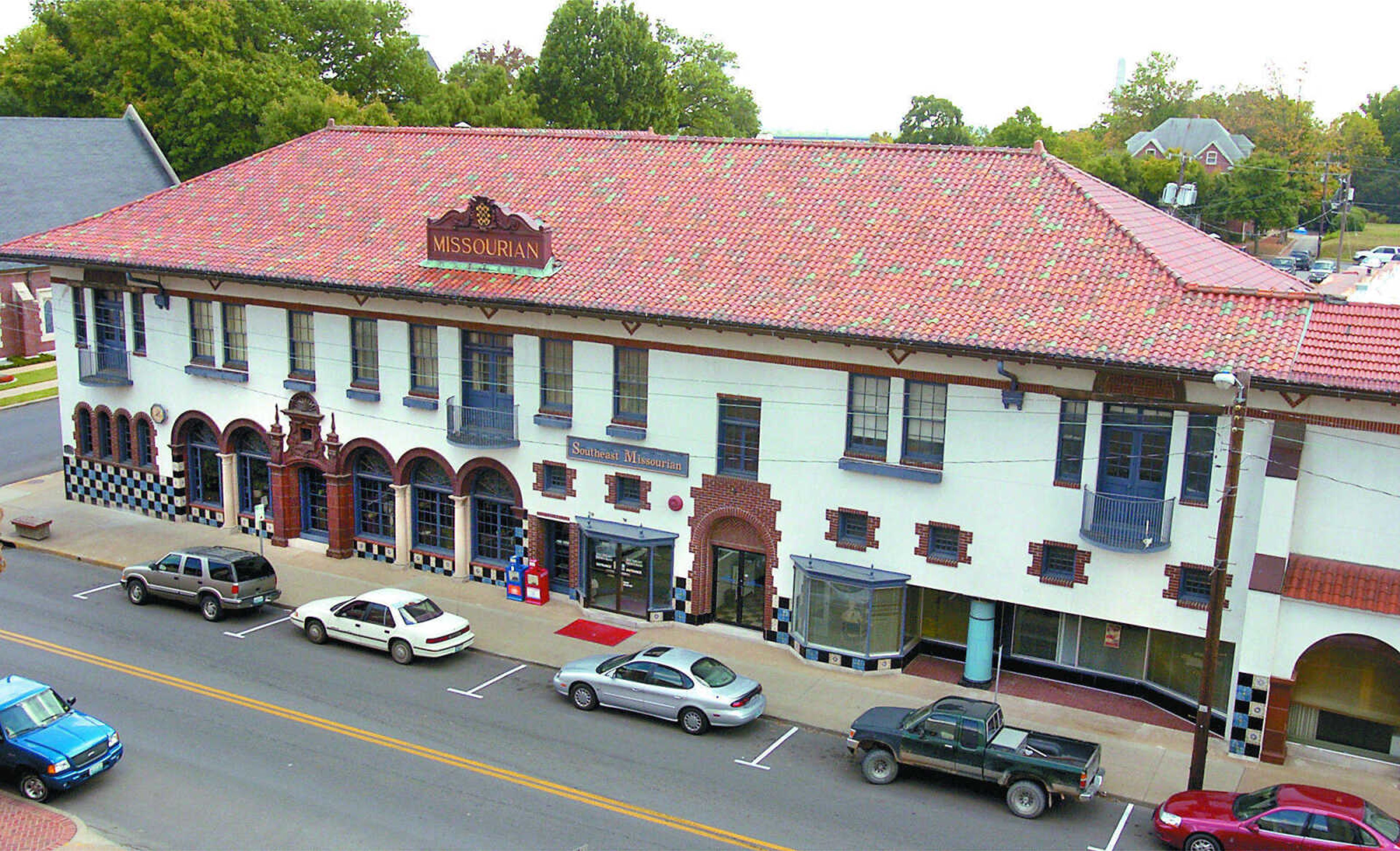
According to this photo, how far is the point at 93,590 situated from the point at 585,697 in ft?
49.4

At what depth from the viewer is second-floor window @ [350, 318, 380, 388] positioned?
107 ft

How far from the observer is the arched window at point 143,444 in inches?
1454

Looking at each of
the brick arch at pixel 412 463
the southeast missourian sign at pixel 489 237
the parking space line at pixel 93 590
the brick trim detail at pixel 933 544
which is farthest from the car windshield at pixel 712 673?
the parking space line at pixel 93 590

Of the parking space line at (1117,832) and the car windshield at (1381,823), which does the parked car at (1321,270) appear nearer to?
the parking space line at (1117,832)

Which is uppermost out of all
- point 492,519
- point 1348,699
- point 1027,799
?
point 492,519

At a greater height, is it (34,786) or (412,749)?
(34,786)

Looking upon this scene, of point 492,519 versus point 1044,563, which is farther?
point 492,519

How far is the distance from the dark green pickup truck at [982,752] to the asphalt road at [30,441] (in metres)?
31.5

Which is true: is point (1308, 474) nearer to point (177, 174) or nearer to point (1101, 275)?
point (1101, 275)

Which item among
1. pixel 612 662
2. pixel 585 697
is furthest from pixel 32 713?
pixel 612 662

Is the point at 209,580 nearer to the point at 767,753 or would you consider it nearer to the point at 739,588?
the point at 739,588

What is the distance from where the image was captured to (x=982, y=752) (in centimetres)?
2111

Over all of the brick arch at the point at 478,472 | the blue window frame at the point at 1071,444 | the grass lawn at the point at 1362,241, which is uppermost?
the grass lawn at the point at 1362,241

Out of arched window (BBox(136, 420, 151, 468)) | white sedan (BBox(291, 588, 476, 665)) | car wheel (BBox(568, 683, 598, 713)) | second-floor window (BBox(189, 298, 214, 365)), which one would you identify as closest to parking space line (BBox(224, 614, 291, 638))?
white sedan (BBox(291, 588, 476, 665))
